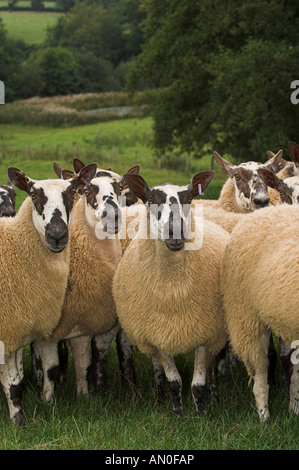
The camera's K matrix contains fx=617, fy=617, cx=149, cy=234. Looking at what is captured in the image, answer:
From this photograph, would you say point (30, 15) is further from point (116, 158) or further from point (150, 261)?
point (150, 261)

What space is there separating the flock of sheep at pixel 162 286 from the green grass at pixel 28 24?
67401 mm

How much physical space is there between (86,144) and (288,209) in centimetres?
2376

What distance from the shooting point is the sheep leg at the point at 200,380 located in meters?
5.13

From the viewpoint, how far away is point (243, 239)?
5051 mm

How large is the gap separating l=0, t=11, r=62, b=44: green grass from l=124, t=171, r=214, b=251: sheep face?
67.8 metres

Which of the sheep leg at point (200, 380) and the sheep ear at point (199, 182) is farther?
the sheep leg at point (200, 380)

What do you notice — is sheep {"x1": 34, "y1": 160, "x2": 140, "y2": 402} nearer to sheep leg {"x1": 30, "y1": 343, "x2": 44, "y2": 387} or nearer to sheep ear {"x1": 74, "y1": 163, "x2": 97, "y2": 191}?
sheep ear {"x1": 74, "y1": 163, "x2": 97, "y2": 191}

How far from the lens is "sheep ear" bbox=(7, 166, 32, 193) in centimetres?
513

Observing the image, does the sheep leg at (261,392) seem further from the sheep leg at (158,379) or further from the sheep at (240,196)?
the sheep leg at (158,379)

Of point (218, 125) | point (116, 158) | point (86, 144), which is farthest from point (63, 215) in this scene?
point (86, 144)

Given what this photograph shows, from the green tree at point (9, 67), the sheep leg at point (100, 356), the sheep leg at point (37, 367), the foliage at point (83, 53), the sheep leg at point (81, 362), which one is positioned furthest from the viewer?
the foliage at point (83, 53)

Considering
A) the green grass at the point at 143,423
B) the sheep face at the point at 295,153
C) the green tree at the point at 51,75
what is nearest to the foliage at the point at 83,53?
the green tree at the point at 51,75

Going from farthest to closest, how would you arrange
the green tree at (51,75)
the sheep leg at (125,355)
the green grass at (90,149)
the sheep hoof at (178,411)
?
1. the green tree at (51,75)
2. the green grass at (90,149)
3. the sheep leg at (125,355)
4. the sheep hoof at (178,411)

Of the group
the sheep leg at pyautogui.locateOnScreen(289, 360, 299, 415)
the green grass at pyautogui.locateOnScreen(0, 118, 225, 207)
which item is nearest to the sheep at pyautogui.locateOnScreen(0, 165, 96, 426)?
A: the sheep leg at pyautogui.locateOnScreen(289, 360, 299, 415)
